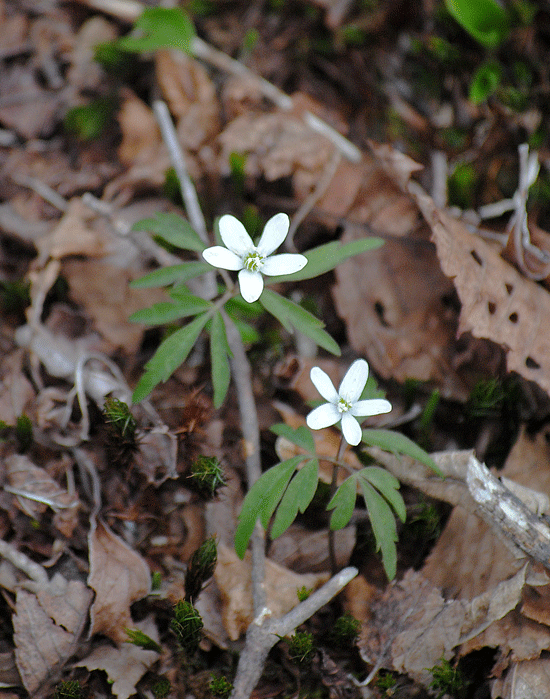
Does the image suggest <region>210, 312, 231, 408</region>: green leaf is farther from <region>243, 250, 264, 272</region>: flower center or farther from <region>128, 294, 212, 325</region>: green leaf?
<region>243, 250, 264, 272</region>: flower center

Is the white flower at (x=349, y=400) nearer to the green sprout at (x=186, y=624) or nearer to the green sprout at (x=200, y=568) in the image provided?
the green sprout at (x=200, y=568)

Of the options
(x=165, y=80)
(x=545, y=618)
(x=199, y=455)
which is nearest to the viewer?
(x=545, y=618)

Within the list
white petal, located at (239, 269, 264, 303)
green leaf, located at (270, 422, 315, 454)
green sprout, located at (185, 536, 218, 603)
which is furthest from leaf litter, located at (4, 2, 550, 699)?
white petal, located at (239, 269, 264, 303)

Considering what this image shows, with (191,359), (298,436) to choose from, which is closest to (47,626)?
(298,436)

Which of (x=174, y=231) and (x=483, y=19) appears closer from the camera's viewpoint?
(x=174, y=231)

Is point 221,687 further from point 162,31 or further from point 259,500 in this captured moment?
point 162,31

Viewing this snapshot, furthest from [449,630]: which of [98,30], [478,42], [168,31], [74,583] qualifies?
[98,30]

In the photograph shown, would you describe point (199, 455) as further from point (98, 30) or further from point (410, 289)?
point (98, 30)
